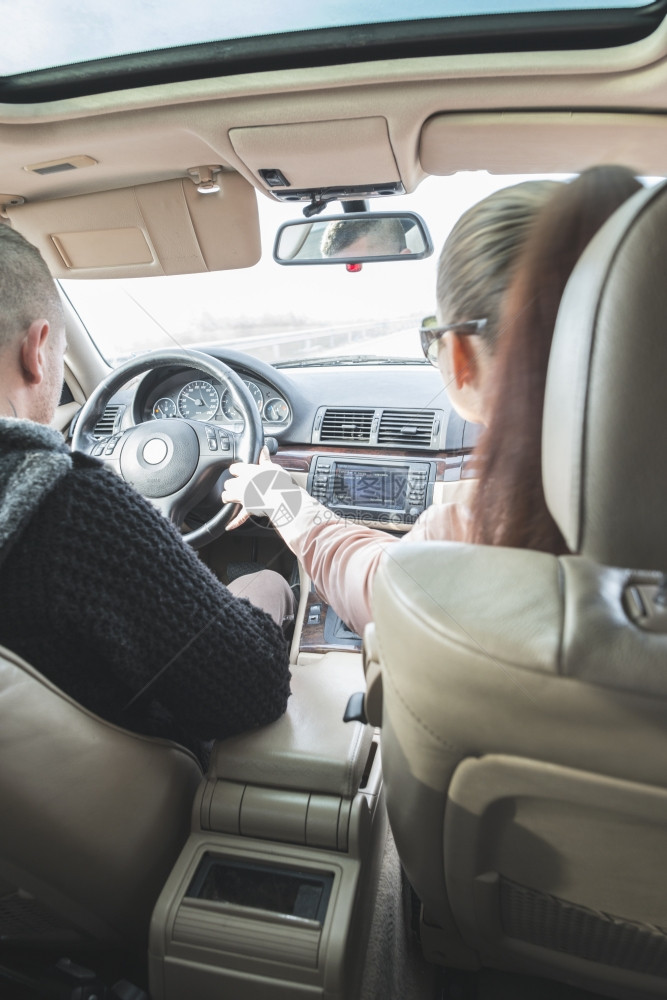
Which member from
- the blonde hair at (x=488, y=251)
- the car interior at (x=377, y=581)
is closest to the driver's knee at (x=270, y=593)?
the car interior at (x=377, y=581)

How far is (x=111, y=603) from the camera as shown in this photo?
3.28 feet

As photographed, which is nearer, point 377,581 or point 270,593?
point 377,581

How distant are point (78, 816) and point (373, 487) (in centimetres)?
128

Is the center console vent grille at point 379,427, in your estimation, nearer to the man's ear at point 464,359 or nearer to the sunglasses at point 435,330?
the sunglasses at point 435,330

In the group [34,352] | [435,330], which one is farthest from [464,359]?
[34,352]

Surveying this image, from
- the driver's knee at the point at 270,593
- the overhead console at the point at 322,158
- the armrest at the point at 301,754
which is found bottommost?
the armrest at the point at 301,754

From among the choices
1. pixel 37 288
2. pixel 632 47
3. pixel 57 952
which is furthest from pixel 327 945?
pixel 632 47

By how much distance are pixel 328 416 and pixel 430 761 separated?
1589 millimetres

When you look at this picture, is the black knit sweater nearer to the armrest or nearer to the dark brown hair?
the armrest

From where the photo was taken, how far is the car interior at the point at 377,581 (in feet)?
2.05

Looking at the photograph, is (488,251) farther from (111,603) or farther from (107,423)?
(107,423)

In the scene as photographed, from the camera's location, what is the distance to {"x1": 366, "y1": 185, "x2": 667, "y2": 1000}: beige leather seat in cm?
55

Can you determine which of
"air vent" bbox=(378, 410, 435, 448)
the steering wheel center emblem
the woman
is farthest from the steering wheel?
the woman

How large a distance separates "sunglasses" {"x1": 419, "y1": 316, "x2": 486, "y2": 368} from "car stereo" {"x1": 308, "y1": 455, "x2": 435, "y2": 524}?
82 centimetres
